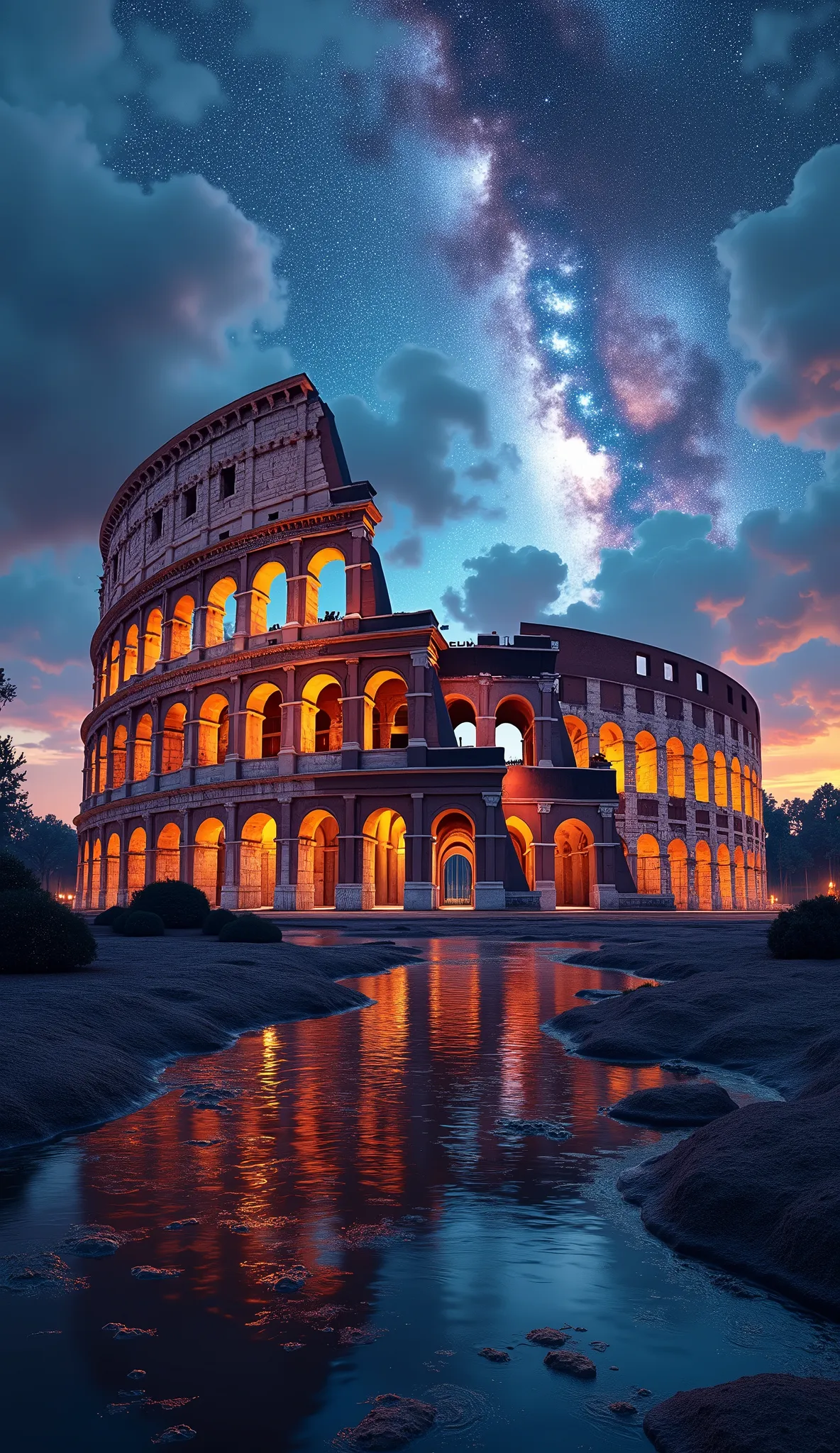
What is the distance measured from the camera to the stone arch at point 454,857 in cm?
3603

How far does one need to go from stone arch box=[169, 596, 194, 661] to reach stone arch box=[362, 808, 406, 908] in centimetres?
1203

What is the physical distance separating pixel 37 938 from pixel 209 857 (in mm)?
28506

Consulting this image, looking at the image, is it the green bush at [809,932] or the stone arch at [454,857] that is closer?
the green bush at [809,932]

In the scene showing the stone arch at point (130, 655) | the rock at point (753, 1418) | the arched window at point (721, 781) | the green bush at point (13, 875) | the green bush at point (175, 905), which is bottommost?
the rock at point (753, 1418)

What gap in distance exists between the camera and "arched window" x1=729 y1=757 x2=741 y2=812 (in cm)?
5650

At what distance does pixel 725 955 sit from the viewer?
1158 cm

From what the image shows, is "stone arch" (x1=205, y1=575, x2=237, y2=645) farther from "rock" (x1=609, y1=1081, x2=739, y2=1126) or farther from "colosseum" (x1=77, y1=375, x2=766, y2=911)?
"rock" (x1=609, y1=1081, x2=739, y2=1126)

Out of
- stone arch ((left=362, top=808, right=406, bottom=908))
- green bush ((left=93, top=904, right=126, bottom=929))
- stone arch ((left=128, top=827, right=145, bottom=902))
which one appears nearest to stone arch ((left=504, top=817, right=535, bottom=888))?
stone arch ((left=362, top=808, right=406, bottom=908))

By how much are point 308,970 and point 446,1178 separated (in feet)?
24.3

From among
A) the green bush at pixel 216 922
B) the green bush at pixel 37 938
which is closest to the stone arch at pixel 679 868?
the green bush at pixel 216 922

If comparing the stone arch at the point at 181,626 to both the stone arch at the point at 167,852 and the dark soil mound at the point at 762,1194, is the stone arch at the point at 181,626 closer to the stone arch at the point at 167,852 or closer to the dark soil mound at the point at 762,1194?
the stone arch at the point at 167,852

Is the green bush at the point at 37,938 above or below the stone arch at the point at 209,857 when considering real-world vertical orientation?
below

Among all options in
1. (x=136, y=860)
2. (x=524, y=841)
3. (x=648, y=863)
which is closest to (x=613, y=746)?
(x=648, y=863)

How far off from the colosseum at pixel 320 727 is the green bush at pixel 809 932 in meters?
20.9
